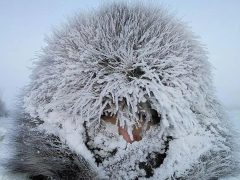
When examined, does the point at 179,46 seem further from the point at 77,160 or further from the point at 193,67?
the point at 77,160

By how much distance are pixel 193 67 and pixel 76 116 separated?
1.70 feet

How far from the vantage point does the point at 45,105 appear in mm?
1498

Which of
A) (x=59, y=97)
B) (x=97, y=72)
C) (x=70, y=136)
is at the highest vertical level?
(x=97, y=72)

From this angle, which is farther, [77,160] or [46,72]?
[46,72]

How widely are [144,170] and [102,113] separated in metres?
0.28

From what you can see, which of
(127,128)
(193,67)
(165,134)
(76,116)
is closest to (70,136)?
(76,116)

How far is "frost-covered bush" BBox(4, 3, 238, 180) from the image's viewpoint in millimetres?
1411

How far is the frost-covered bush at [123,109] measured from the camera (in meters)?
1.41

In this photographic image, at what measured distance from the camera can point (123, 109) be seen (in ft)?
4.66

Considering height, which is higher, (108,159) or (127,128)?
(127,128)

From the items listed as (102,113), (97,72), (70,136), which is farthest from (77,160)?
(97,72)

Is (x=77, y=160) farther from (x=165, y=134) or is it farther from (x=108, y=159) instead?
(x=165, y=134)

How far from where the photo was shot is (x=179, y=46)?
152 centimetres

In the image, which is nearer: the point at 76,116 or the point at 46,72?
the point at 76,116
